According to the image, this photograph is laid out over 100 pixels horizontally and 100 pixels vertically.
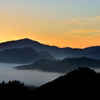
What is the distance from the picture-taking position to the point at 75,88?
70625mm

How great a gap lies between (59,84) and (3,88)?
3361 cm

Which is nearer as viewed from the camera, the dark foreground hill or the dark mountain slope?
the dark mountain slope

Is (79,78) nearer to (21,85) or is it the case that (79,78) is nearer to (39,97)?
(39,97)

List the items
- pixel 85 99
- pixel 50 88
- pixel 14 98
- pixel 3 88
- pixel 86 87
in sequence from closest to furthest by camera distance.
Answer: pixel 85 99 → pixel 86 87 → pixel 50 88 → pixel 14 98 → pixel 3 88

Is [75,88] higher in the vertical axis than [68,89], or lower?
higher

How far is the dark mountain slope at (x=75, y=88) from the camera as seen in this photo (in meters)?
64.7

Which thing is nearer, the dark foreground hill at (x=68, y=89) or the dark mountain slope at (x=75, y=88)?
the dark mountain slope at (x=75, y=88)

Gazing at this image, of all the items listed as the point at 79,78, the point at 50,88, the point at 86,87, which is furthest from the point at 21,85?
the point at 86,87

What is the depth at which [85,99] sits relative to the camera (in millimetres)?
60938

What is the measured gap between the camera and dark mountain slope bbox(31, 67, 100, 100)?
64.7 m

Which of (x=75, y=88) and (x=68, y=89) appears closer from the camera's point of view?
(x=75, y=88)

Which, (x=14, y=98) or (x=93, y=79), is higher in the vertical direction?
(x=93, y=79)


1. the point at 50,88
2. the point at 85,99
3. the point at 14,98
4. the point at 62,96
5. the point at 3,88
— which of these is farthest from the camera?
the point at 3,88

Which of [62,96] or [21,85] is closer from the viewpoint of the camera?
[62,96]
